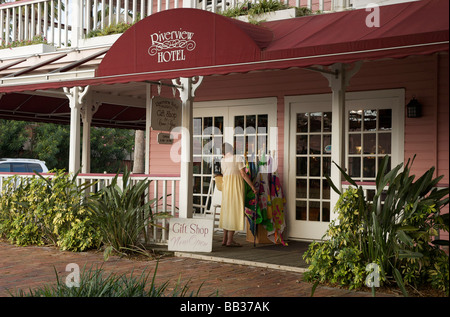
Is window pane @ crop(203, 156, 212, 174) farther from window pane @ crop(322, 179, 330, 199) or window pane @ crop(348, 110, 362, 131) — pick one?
window pane @ crop(348, 110, 362, 131)

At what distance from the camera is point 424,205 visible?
624 cm

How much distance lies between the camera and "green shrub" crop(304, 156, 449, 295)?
6.20 metres

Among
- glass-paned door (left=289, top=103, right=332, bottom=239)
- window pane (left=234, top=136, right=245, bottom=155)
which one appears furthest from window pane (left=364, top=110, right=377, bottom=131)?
Result: window pane (left=234, top=136, right=245, bottom=155)

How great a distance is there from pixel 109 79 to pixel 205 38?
64.5 inches

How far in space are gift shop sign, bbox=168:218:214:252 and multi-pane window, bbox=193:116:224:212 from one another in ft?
7.72

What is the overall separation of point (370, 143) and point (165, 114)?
10.1 feet

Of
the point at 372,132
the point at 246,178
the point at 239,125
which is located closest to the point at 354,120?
the point at 372,132

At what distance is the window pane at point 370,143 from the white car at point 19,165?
953 centimetres

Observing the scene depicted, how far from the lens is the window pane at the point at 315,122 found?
9.74 metres

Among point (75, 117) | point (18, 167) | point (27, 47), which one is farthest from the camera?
point (18, 167)

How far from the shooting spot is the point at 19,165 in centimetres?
1642

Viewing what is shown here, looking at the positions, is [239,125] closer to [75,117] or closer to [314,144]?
[314,144]

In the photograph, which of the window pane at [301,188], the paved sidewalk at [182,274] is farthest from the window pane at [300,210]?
the paved sidewalk at [182,274]
